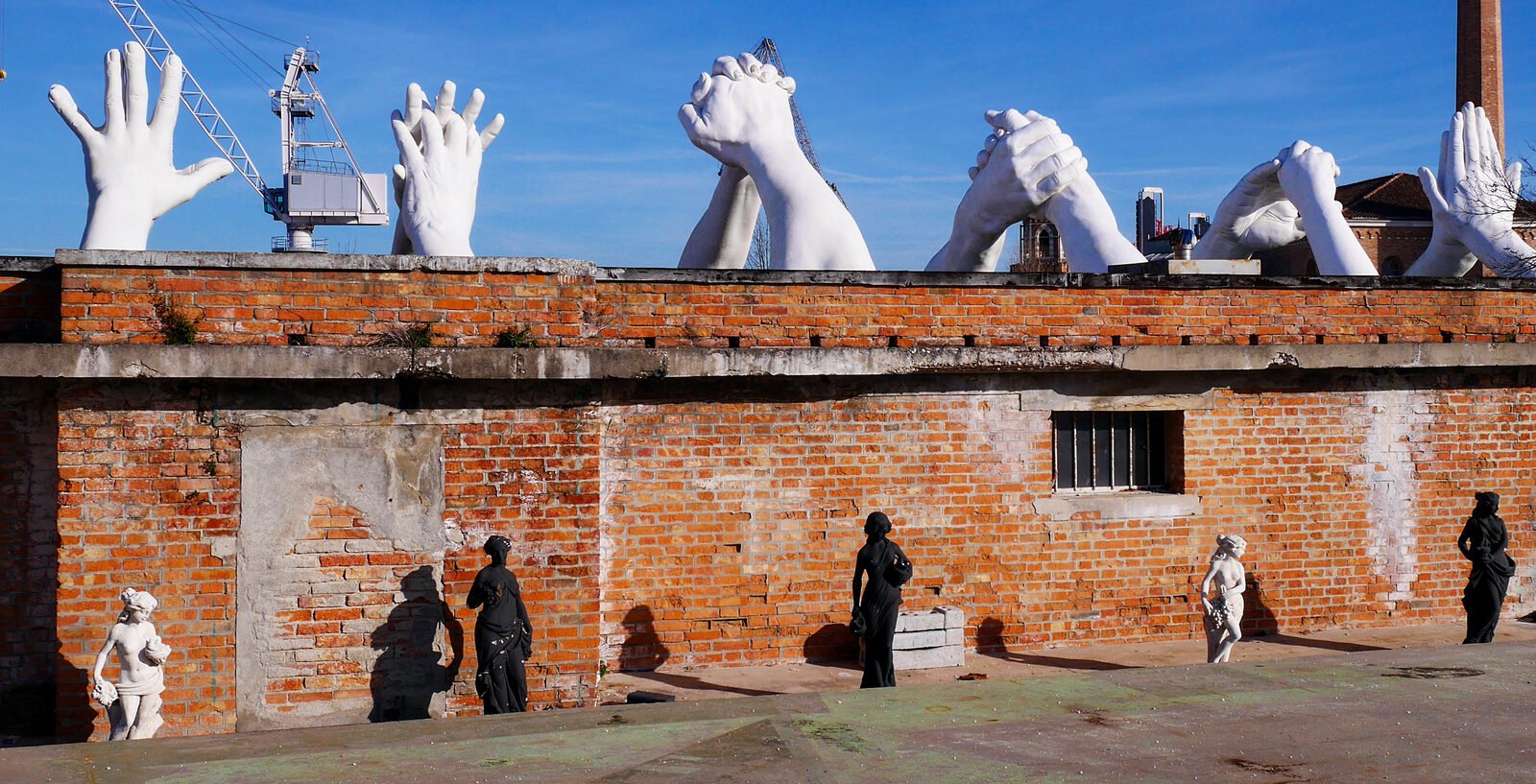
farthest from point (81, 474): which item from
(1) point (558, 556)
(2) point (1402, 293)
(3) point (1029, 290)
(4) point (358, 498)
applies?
(2) point (1402, 293)

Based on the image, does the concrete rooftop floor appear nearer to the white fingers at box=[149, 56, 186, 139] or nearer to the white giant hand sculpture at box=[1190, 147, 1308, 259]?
the white fingers at box=[149, 56, 186, 139]

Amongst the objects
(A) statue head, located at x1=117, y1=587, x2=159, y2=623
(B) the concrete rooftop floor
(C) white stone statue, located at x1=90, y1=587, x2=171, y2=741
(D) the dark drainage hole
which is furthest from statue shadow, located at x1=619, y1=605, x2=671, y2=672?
(D) the dark drainage hole

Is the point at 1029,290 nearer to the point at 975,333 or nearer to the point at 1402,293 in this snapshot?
the point at 975,333

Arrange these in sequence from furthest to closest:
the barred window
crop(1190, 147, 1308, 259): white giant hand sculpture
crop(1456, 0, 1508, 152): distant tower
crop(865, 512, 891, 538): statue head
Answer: crop(1456, 0, 1508, 152): distant tower
crop(1190, 147, 1308, 259): white giant hand sculpture
the barred window
crop(865, 512, 891, 538): statue head

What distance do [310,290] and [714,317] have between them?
2646 mm

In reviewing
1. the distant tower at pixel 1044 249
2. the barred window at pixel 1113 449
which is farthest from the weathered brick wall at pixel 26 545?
the distant tower at pixel 1044 249

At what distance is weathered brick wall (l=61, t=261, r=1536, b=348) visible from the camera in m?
7.26

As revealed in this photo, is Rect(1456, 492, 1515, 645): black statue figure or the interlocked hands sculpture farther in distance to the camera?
the interlocked hands sculpture

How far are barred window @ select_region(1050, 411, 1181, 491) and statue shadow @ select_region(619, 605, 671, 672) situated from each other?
335 centimetres

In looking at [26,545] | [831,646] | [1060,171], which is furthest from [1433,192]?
[26,545]

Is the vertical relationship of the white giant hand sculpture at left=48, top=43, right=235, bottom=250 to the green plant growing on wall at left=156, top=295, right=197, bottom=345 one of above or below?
above

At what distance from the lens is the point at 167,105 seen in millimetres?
11844

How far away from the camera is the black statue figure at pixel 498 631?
729 cm

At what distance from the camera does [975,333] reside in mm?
9148
